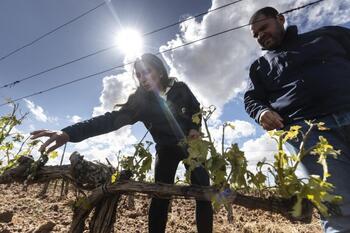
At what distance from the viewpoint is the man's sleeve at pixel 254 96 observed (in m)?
1.79

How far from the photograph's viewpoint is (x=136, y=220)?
161 inches

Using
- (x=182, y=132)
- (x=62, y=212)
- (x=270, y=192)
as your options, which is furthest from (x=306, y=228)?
(x=62, y=212)

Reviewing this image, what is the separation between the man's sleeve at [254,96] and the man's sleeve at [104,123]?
2.81 ft

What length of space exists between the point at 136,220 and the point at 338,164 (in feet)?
10.6

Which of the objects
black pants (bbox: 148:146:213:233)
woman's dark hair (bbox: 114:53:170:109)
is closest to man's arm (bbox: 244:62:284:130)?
black pants (bbox: 148:146:213:233)

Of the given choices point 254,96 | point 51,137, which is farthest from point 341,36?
point 51,137

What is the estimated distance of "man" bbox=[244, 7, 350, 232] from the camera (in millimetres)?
1472

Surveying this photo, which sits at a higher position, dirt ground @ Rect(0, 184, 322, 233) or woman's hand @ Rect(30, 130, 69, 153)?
woman's hand @ Rect(30, 130, 69, 153)

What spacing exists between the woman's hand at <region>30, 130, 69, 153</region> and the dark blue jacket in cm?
118

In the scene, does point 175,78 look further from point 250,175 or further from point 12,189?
point 12,189

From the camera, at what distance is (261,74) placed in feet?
6.48

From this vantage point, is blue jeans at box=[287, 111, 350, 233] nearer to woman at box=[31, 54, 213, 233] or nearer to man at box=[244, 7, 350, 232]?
man at box=[244, 7, 350, 232]

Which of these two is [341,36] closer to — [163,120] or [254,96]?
[254,96]

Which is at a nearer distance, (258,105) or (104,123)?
(258,105)
